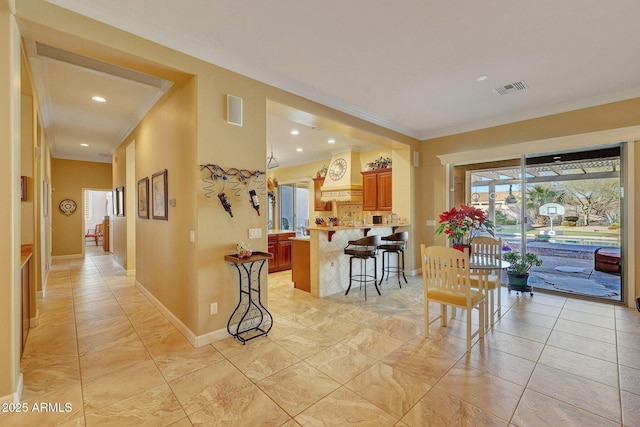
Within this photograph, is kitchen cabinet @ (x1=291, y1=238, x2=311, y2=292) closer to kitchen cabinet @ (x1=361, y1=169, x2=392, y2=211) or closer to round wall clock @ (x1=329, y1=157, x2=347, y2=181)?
kitchen cabinet @ (x1=361, y1=169, x2=392, y2=211)

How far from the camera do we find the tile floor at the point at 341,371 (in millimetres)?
1911

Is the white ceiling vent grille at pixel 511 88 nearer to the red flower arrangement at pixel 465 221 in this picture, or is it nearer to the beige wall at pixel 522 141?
the beige wall at pixel 522 141

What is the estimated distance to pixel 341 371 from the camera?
2.42m

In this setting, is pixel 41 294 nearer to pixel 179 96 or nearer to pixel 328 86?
pixel 179 96

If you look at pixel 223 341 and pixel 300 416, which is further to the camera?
pixel 223 341

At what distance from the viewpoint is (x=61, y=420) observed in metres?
1.86

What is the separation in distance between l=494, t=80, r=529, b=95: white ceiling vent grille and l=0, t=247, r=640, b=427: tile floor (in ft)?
9.64

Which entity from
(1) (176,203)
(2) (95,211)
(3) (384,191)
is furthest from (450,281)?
(2) (95,211)

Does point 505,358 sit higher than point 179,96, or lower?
lower

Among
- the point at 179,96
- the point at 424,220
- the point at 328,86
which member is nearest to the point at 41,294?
the point at 179,96

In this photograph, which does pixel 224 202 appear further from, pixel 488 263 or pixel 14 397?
pixel 488 263

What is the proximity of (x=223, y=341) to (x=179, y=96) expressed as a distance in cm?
269

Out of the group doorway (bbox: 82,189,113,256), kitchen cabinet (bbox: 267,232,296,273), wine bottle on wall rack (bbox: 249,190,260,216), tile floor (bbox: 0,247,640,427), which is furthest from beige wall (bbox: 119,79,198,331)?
doorway (bbox: 82,189,113,256)

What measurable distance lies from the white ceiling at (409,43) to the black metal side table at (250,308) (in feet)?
6.99
